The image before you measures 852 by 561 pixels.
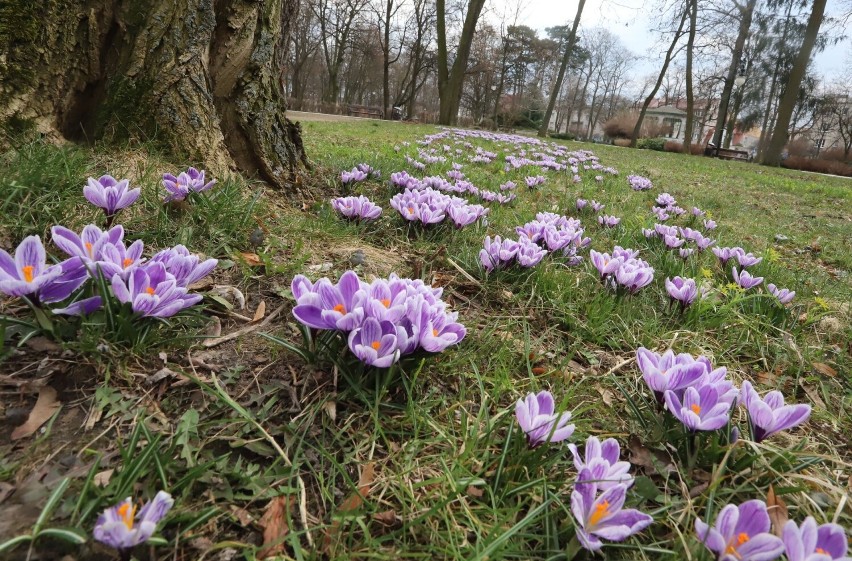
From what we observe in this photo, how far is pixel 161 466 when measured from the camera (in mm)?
907

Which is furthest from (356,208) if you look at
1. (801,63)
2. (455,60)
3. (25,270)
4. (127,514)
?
(801,63)

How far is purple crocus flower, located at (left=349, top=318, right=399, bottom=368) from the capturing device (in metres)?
1.12

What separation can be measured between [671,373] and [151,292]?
1447 millimetres

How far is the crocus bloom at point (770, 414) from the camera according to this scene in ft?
3.79

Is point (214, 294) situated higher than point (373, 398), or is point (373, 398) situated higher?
point (214, 294)

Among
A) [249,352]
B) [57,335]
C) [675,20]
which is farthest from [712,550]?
[675,20]

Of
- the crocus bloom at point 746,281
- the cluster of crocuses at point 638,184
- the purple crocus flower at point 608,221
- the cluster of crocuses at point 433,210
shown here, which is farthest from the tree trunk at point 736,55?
the cluster of crocuses at point 433,210

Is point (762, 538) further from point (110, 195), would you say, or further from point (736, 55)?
point (736, 55)

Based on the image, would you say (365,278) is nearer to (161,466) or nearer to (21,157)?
(161,466)

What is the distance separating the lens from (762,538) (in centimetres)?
86

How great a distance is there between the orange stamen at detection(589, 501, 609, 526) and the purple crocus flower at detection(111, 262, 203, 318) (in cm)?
110

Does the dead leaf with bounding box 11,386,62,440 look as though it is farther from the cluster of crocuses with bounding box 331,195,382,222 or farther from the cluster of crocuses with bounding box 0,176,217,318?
the cluster of crocuses with bounding box 331,195,382,222

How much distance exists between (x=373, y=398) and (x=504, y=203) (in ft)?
10.7

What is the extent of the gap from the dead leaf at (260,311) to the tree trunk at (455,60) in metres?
20.3
